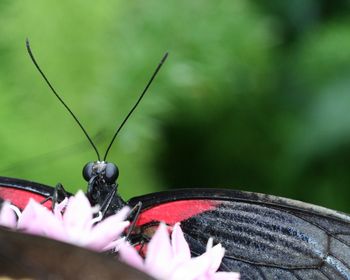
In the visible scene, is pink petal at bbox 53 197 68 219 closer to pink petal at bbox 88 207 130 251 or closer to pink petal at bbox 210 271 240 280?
pink petal at bbox 88 207 130 251

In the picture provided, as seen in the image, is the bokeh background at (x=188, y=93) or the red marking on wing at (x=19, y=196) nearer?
the red marking on wing at (x=19, y=196)

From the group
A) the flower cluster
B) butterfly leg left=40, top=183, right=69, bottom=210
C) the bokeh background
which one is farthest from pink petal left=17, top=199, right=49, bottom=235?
the bokeh background

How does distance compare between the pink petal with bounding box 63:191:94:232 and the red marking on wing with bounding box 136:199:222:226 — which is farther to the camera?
the red marking on wing with bounding box 136:199:222:226

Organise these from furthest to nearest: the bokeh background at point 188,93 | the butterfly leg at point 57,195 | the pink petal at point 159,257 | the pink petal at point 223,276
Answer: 1. the bokeh background at point 188,93
2. the butterfly leg at point 57,195
3. the pink petal at point 223,276
4. the pink petal at point 159,257

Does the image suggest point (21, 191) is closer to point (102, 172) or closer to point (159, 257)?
point (102, 172)

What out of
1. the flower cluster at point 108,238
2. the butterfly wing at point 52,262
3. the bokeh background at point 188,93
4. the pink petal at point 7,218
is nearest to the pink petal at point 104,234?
the flower cluster at point 108,238

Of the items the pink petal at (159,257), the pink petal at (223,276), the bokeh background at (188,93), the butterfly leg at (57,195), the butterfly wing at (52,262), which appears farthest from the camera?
the bokeh background at (188,93)

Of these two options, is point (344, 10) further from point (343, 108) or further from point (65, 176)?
point (65, 176)

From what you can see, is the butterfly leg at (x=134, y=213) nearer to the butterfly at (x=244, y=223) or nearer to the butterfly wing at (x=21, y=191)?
the butterfly at (x=244, y=223)

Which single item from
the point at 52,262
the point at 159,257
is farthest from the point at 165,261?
the point at 52,262
